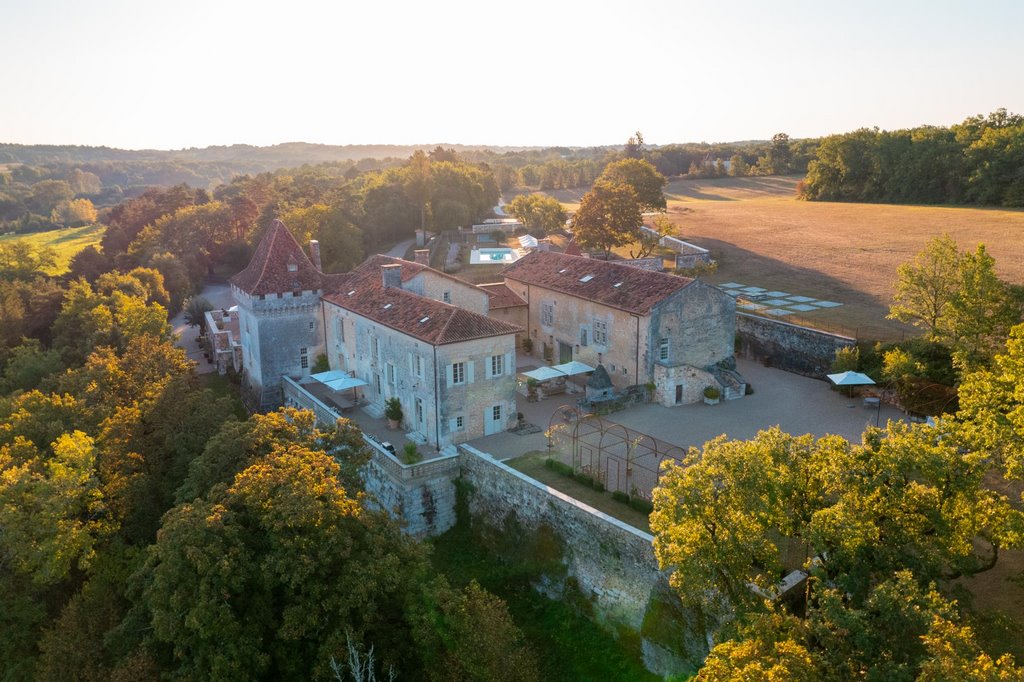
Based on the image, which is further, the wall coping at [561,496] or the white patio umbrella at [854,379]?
the white patio umbrella at [854,379]

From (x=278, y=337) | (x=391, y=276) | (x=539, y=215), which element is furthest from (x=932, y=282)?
(x=539, y=215)

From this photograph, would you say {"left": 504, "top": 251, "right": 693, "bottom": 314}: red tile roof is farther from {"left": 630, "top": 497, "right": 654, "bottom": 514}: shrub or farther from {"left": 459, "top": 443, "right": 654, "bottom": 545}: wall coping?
{"left": 630, "top": 497, "right": 654, "bottom": 514}: shrub

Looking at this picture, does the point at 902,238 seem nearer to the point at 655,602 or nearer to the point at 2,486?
the point at 655,602

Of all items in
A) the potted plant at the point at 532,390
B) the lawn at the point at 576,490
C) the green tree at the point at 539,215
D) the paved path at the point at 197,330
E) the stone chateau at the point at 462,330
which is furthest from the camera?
the green tree at the point at 539,215

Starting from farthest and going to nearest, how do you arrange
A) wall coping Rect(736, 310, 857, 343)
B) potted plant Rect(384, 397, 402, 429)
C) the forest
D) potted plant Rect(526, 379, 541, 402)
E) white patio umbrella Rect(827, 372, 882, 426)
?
the forest
wall coping Rect(736, 310, 857, 343)
potted plant Rect(526, 379, 541, 402)
potted plant Rect(384, 397, 402, 429)
white patio umbrella Rect(827, 372, 882, 426)

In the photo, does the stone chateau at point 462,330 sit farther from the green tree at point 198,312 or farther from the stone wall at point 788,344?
the green tree at point 198,312

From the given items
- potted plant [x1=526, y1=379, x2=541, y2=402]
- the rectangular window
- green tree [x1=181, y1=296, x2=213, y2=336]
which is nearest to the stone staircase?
potted plant [x1=526, y1=379, x2=541, y2=402]

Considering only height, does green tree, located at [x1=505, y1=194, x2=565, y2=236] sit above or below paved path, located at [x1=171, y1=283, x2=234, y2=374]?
above

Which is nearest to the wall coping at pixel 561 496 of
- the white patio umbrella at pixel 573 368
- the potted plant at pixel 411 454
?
the potted plant at pixel 411 454

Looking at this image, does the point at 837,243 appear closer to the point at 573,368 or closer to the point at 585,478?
the point at 573,368
